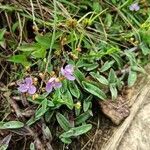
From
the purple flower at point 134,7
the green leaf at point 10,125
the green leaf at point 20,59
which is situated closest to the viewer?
the green leaf at point 10,125

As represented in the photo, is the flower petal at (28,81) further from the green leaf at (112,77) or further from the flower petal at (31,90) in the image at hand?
the green leaf at (112,77)

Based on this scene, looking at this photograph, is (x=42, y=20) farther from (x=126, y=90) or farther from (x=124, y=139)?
(x=124, y=139)

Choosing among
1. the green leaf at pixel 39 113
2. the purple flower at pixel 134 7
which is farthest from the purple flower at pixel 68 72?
the purple flower at pixel 134 7

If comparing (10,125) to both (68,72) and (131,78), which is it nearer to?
(68,72)

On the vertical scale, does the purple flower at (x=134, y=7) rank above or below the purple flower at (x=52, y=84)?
above

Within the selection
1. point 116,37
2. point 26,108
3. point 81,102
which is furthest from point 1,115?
point 116,37

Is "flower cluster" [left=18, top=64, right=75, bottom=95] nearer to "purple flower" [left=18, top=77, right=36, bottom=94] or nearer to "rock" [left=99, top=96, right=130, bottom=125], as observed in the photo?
"purple flower" [left=18, top=77, right=36, bottom=94]

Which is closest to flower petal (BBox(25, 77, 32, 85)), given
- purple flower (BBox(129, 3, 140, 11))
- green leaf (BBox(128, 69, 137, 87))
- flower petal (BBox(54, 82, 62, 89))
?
flower petal (BBox(54, 82, 62, 89))
